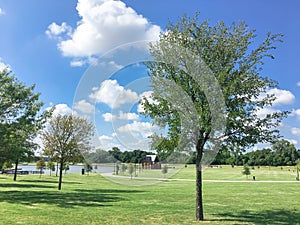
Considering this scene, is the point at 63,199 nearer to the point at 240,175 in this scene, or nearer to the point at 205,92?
the point at 205,92

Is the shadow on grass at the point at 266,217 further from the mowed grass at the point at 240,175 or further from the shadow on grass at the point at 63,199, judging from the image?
the mowed grass at the point at 240,175

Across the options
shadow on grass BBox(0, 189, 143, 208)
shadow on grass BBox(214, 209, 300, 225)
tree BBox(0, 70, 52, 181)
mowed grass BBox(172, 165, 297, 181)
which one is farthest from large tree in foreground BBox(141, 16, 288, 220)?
mowed grass BBox(172, 165, 297, 181)

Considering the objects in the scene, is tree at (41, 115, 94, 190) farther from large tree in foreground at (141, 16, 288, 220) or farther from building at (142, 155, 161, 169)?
large tree in foreground at (141, 16, 288, 220)

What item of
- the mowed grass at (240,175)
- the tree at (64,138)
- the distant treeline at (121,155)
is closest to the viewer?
the distant treeline at (121,155)

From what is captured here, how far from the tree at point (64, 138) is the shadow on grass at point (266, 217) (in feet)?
54.8

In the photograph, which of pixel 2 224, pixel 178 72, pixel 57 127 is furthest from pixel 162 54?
pixel 57 127

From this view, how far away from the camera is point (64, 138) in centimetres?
2856

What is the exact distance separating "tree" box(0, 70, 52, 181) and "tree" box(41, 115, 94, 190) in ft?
12.2

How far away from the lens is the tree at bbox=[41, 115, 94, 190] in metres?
28.4

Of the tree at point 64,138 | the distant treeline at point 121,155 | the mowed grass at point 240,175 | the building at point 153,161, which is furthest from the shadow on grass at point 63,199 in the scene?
the mowed grass at point 240,175

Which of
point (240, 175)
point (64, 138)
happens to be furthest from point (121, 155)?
point (240, 175)

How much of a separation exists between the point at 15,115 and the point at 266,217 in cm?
1790

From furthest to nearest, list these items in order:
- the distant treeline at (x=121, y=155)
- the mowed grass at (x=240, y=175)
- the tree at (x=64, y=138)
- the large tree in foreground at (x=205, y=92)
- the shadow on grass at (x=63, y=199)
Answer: the mowed grass at (x=240, y=175), the tree at (x=64, y=138), the shadow on grass at (x=63, y=199), the distant treeline at (x=121, y=155), the large tree in foreground at (x=205, y=92)

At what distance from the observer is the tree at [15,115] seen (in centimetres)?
2144
